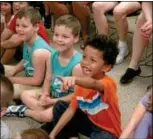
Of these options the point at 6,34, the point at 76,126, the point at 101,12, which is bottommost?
the point at 76,126

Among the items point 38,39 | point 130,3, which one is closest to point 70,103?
point 38,39

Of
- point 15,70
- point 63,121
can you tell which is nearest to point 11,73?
point 15,70

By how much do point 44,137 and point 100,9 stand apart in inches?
41.4

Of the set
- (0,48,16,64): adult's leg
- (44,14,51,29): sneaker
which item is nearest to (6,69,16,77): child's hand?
(0,48,16,64): adult's leg

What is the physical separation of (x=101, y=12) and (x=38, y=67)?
612mm

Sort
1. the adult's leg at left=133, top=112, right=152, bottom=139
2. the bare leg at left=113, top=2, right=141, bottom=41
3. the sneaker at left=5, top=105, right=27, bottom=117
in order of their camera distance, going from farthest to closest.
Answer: the bare leg at left=113, top=2, right=141, bottom=41, the sneaker at left=5, top=105, right=27, bottom=117, the adult's leg at left=133, top=112, right=152, bottom=139

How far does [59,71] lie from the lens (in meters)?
1.55

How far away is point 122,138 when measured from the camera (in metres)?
1.15

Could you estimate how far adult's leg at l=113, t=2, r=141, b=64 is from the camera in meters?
1.96

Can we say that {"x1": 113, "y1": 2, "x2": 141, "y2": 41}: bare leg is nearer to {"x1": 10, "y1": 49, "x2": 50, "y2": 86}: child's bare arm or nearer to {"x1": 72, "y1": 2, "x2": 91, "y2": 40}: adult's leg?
{"x1": 72, "y1": 2, "x2": 91, "y2": 40}: adult's leg

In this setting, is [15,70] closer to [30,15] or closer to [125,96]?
[30,15]

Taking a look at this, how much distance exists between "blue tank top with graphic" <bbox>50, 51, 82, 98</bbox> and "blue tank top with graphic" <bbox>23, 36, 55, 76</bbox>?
0.24ft

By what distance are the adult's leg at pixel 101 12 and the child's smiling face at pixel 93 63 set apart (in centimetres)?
84

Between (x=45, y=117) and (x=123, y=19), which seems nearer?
(x=45, y=117)
